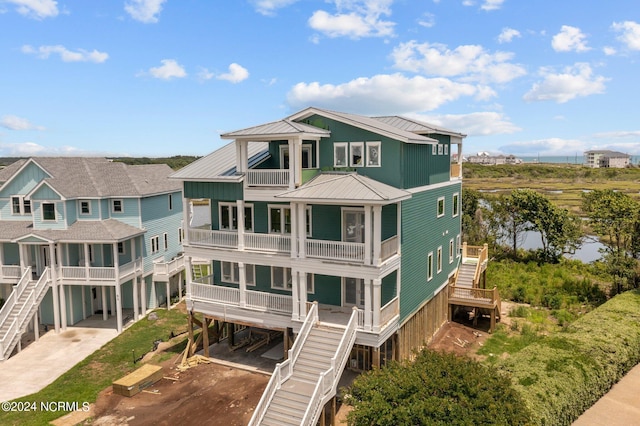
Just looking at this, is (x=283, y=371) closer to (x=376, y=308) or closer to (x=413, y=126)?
(x=376, y=308)

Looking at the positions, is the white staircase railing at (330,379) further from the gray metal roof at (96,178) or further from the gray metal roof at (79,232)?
the gray metal roof at (96,178)

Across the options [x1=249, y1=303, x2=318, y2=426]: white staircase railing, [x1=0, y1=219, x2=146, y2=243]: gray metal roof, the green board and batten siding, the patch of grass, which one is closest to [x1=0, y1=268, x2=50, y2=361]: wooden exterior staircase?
[x1=0, y1=219, x2=146, y2=243]: gray metal roof

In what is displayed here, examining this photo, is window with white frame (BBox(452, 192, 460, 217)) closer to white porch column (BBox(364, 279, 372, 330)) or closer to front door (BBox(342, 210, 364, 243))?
front door (BBox(342, 210, 364, 243))

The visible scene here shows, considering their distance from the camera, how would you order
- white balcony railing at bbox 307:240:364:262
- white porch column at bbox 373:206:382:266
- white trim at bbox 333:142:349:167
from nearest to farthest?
white porch column at bbox 373:206:382:266, white balcony railing at bbox 307:240:364:262, white trim at bbox 333:142:349:167

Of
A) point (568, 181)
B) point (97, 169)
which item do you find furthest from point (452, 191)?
point (568, 181)

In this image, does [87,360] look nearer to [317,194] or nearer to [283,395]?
[283,395]

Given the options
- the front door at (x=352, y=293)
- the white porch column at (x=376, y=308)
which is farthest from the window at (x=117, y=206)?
the white porch column at (x=376, y=308)
